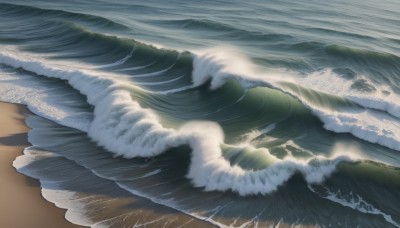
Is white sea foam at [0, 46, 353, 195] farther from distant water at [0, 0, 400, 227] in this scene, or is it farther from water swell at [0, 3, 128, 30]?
water swell at [0, 3, 128, 30]

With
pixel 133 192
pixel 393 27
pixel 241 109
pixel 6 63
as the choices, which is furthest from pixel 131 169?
pixel 393 27

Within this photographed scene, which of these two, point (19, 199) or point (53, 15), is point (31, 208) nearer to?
point (19, 199)

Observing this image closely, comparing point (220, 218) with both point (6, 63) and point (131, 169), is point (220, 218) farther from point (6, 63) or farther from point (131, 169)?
point (6, 63)

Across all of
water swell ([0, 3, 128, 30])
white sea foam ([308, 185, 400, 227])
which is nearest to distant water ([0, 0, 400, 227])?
white sea foam ([308, 185, 400, 227])

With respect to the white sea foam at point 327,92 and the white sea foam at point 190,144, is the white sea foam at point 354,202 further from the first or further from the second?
the white sea foam at point 327,92

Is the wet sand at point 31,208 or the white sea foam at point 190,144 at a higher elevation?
the white sea foam at point 190,144

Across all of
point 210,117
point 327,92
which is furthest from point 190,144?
point 327,92

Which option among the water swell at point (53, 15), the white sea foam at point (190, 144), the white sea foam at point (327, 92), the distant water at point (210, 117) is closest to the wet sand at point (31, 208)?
the distant water at point (210, 117)
